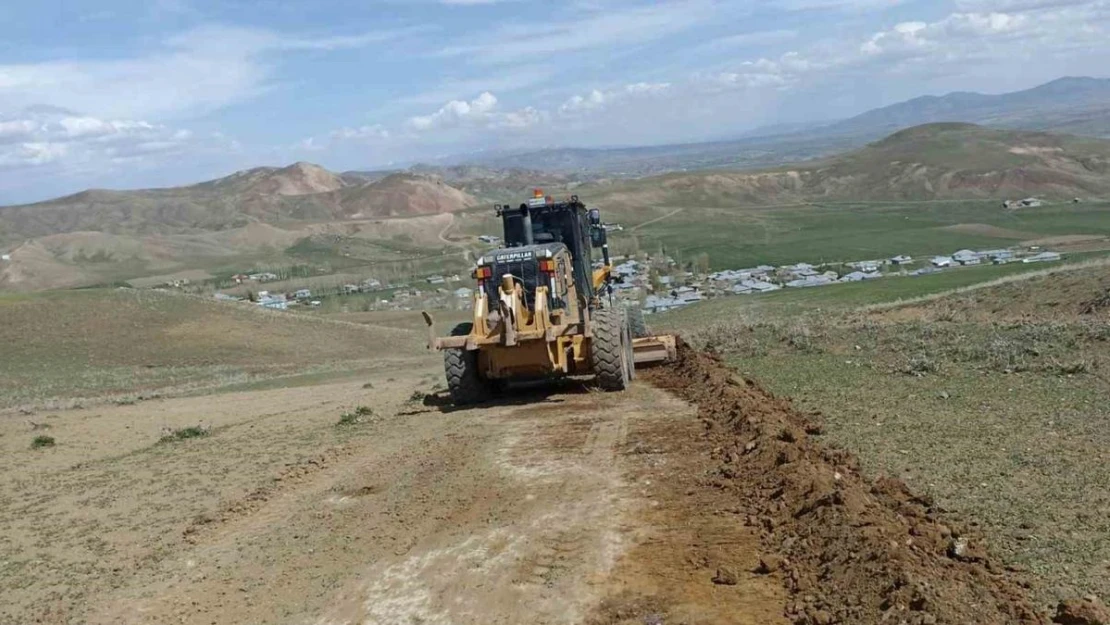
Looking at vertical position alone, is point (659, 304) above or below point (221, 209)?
below

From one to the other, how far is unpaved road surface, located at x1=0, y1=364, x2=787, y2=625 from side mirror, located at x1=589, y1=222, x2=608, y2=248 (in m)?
4.17

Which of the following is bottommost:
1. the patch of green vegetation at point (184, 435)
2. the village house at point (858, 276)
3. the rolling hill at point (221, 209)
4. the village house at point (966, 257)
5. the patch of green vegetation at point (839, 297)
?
the village house at point (966, 257)

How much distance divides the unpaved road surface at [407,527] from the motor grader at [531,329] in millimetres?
620

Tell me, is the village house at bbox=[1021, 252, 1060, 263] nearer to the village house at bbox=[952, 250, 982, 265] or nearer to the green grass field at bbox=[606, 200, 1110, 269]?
the village house at bbox=[952, 250, 982, 265]

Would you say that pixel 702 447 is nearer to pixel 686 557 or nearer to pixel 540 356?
pixel 686 557

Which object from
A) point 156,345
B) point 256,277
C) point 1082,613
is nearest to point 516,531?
point 1082,613

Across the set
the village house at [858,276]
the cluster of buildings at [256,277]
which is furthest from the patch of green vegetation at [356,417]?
the cluster of buildings at [256,277]

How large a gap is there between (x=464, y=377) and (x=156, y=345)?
25747 mm

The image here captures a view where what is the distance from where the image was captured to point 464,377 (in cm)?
1588

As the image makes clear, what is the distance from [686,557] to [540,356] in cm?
798

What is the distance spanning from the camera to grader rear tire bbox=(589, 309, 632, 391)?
15180 mm

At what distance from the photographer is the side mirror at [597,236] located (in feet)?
61.6

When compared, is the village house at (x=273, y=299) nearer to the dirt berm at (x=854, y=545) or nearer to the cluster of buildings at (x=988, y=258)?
the cluster of buildings at (x=988, y=258)

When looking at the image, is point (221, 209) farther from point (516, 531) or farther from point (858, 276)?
point (516, 531)
